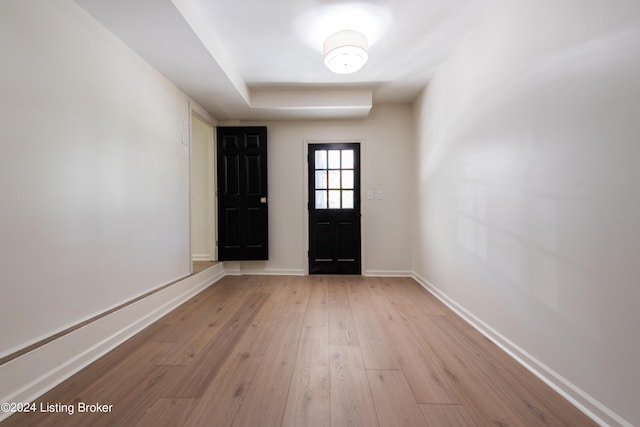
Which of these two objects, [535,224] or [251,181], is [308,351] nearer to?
[535,224]

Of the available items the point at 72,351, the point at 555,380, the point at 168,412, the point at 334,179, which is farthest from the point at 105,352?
the point at 334,179

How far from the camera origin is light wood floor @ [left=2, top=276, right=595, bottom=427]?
118 cm

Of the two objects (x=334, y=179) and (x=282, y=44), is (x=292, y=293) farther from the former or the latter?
(x=282, y=44)

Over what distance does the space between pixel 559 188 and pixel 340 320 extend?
1.78m

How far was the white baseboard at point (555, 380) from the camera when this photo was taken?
113cm

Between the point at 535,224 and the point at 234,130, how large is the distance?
141 inches

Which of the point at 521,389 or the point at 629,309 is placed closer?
the point at 629,309

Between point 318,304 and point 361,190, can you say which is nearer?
point 318,304

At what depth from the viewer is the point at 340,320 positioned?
227 cm

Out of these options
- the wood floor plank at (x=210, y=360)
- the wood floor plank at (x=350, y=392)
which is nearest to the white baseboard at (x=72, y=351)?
the wood floor plank at (x=210, y=360)

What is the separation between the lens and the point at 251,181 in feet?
12.3

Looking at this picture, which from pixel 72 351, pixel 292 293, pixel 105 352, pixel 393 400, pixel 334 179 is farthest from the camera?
pixel 334 179

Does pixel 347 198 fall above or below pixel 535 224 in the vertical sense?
above

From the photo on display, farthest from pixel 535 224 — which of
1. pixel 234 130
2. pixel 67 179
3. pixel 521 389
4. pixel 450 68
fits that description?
pixel 234 130
